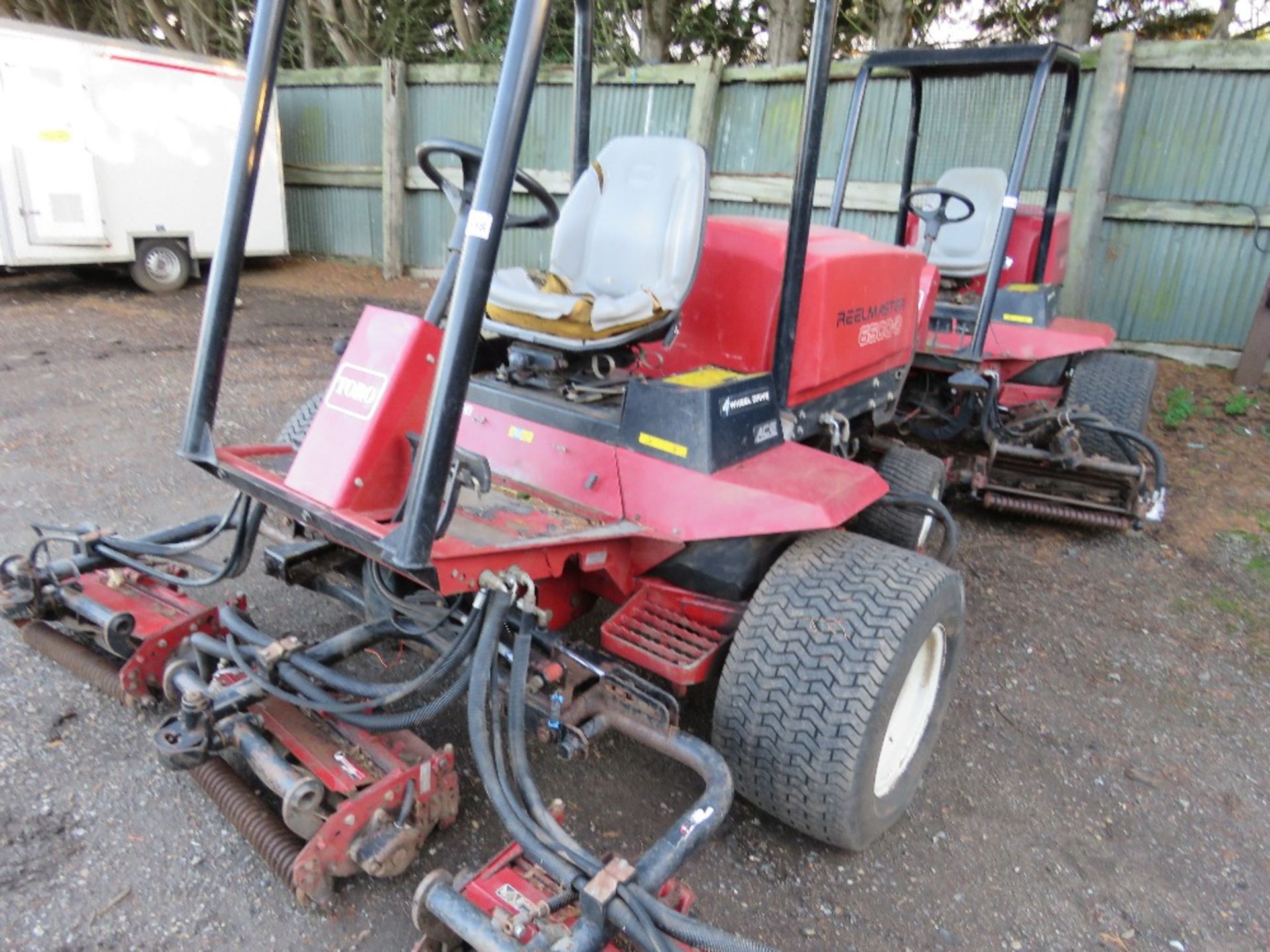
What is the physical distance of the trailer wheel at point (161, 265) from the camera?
8992 millimetres

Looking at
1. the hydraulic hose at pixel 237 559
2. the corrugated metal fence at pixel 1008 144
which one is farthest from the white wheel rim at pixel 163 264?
the hydraulic hose at pixel 237 559

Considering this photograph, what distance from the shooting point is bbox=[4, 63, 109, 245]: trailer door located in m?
7.79

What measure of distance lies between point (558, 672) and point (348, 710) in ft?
1.59

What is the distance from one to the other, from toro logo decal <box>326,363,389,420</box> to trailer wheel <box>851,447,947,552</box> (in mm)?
2113

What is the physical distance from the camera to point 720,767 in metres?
1.96

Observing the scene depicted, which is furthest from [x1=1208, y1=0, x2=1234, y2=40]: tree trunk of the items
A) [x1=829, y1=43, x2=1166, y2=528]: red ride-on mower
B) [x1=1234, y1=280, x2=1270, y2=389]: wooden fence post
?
[x1=829, y1=43, x2=1166, y2=528]: red ride-on mower

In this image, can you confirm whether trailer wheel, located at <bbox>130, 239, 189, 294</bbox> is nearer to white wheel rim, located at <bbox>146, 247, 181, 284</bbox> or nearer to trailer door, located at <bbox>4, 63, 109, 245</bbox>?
white wheel rim, located at <bbox>146, 247, 181, 284</bbox>

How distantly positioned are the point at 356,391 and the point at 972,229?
452 centimetres

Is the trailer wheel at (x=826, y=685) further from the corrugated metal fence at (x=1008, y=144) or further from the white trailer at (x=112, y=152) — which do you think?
the white trailer at (x=112, y=152)

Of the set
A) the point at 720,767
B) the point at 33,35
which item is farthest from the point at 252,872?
the point at 33,35

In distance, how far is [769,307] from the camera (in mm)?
2789

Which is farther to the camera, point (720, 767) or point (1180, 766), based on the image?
point (1180, 766)

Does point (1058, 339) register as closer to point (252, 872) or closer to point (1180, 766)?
point (1180, 766)

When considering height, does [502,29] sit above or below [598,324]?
above
